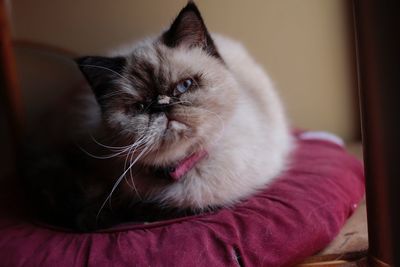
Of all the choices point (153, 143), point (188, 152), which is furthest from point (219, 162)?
point (153, 143)

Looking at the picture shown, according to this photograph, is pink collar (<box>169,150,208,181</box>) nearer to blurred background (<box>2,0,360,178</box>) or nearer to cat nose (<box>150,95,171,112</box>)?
cat nose (<box>150,95,171,112</box>)

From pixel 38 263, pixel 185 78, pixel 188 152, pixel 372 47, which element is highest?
→ pixel 372 47

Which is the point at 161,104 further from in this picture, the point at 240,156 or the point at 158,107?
the point at 240,156

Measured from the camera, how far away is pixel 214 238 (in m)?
1.04

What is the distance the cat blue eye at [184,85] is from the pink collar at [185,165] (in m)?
0.16

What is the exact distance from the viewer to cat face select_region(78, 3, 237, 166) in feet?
3.44

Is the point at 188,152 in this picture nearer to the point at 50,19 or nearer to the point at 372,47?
the point at 372,47

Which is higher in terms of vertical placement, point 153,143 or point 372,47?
point 372,47

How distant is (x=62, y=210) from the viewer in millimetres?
1200

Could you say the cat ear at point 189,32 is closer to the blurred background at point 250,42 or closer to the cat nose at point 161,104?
the cat nose at point 161,104

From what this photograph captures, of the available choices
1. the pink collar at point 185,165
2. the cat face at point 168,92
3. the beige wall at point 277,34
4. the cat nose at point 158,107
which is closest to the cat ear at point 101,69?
the cat face at point 168,92

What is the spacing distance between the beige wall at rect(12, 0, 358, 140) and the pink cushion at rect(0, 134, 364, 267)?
1.90 ft

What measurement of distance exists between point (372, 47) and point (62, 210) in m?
0.83

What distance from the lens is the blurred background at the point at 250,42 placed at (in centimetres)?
152
